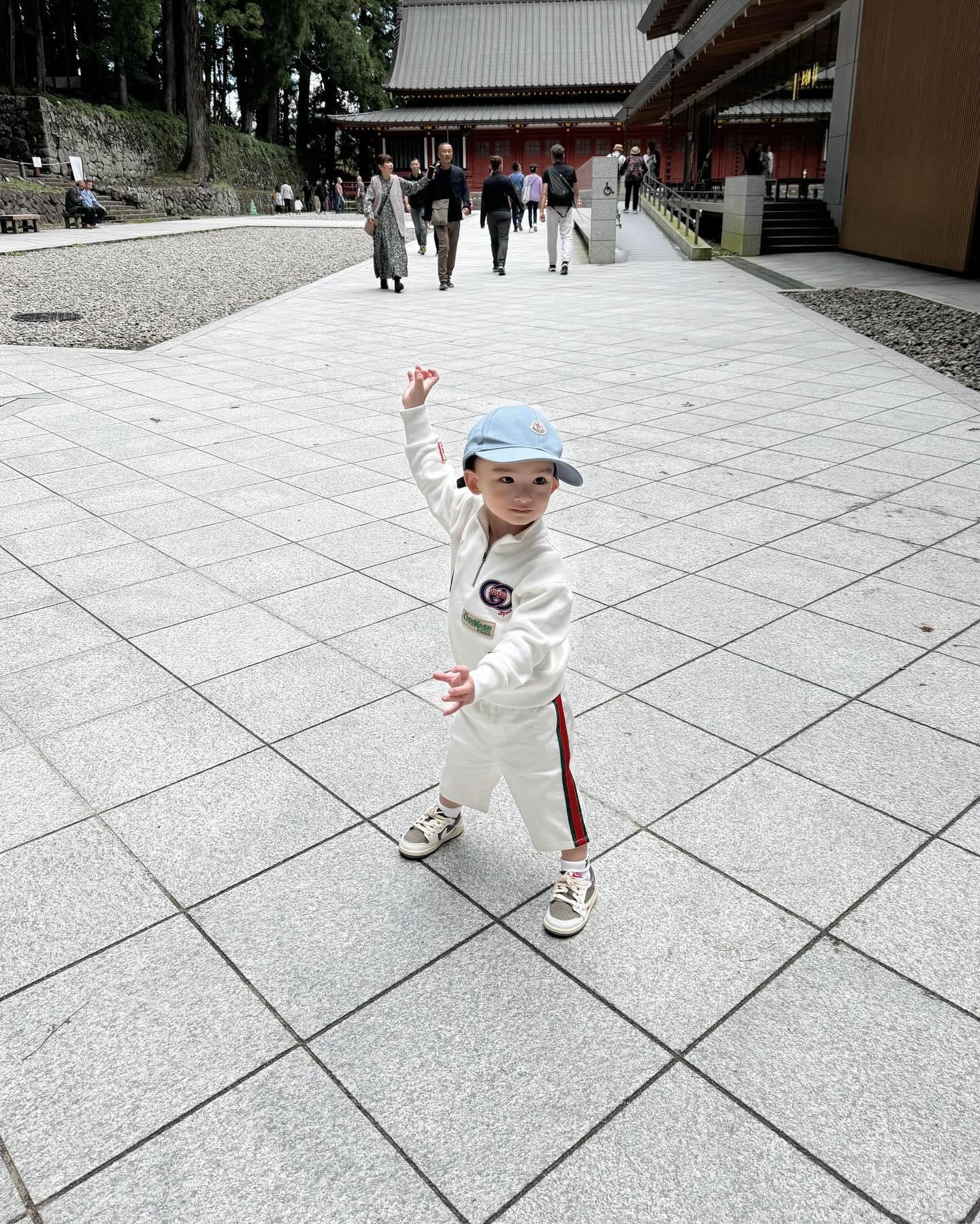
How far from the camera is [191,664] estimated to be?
3.77 metres

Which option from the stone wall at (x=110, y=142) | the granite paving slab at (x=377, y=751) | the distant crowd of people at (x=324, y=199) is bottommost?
the granite paving slab at (x=377, y=751)

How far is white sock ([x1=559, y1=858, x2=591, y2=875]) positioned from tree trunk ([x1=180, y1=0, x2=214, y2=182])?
132ft

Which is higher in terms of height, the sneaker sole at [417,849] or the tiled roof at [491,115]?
the tiled roof at [491,115]

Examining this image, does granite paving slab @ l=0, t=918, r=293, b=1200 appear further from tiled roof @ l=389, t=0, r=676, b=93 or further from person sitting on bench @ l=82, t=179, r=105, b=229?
tiled roof @ l=389, t=0, r=676, b=93

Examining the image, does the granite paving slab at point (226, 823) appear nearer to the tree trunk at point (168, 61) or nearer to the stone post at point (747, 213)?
the stone post at point (747, 213)

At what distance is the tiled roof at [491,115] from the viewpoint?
44188mm

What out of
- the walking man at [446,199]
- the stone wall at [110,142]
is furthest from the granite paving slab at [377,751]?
the stone wall at [110,142]

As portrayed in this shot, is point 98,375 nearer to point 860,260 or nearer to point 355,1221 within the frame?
point 355,1221

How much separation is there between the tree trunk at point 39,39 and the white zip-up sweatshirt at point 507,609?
1569 inches

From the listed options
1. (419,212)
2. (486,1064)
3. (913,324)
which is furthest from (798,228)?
(486,1064)

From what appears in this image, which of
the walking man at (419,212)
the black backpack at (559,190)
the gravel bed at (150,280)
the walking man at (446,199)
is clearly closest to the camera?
the gravel bed at (150,280)

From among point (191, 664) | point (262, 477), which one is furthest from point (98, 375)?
point (191, 664)

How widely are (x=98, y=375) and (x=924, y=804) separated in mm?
8481

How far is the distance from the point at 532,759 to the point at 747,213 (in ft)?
62.2
